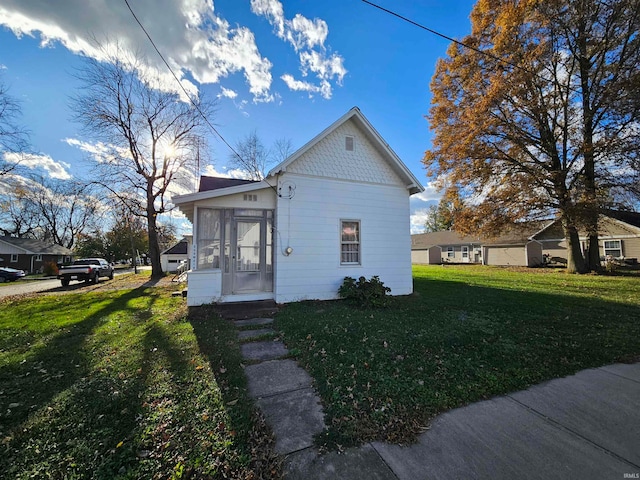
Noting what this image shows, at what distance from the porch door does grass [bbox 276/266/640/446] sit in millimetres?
1535

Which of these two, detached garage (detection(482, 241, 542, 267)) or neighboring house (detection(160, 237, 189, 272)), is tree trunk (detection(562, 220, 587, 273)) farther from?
neighboring house (detection(160, 237, 189, 272))

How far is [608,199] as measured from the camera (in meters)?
13.8

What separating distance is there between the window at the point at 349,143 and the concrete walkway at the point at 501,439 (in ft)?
24.8

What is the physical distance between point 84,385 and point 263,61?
10003 millimetres

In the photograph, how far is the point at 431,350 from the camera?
4.33 metres

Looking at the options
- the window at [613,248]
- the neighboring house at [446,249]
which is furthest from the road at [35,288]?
the window at [613,248]

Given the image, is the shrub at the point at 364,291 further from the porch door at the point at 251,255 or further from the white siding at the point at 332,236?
the porch door at the point at 251,255

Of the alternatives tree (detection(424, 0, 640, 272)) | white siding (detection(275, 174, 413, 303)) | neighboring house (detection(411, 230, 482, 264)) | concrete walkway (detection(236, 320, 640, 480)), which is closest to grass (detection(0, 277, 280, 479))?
concrete walkway (detection(236, 320, 640, 480))

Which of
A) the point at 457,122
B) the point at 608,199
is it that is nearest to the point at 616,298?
the point at 608,199

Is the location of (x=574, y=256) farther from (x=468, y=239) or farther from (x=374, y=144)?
(x=374, y=144)

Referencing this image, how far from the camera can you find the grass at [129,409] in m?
2.10

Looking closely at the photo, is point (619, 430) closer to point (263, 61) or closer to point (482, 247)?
point (263, 61)

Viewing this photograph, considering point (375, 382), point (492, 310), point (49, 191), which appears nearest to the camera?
point (375, 382)

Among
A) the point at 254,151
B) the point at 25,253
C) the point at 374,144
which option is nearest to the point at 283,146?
the point at 254,151
